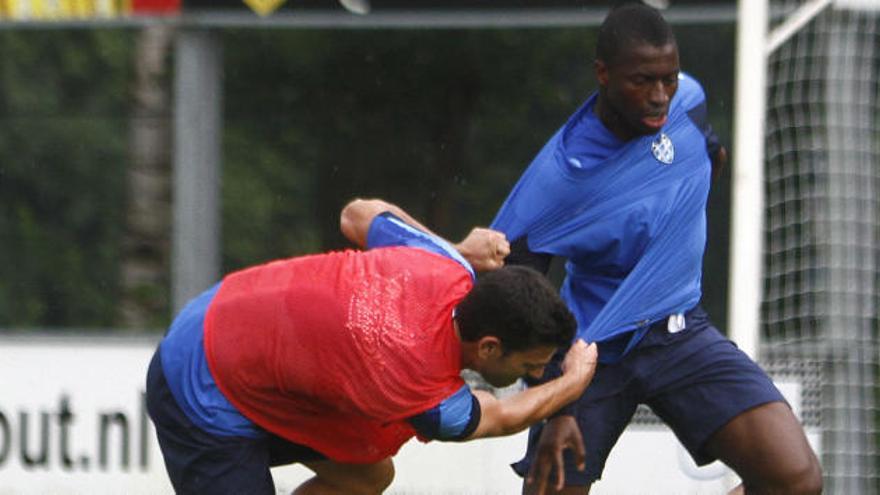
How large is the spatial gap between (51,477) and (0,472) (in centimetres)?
26

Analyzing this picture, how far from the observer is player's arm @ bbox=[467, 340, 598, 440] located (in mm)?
5059

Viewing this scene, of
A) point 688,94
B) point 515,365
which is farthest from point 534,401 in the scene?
point 688,94

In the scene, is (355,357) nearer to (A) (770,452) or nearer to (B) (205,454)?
(B) (205,454)

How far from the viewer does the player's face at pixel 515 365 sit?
4922mm

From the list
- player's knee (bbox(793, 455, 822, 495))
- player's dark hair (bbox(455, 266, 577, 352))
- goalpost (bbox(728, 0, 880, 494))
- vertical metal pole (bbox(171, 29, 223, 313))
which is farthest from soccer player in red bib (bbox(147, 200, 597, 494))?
vertical metal pole (bbox(171, 29, 223, 313))

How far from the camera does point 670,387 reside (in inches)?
228

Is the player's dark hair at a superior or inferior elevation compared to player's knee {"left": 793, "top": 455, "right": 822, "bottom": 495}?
superior

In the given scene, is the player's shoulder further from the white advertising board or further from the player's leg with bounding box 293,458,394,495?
the white advertising board

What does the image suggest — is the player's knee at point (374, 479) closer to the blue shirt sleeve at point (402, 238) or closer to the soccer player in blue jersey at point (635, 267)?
the soccer player in blue jersey at point (635, 267)

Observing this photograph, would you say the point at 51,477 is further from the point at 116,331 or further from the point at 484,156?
the point at 484,156

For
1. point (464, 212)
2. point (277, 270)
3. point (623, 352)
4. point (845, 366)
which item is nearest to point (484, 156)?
point (464, 212)

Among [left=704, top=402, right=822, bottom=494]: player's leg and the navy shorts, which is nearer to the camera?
the navy shorts

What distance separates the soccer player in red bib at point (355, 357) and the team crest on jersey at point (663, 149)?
66cm

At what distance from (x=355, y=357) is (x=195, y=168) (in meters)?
5.97
